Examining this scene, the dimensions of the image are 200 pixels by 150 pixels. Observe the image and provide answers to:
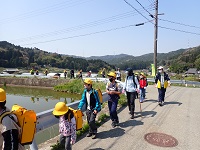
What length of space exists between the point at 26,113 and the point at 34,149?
1.65 metres

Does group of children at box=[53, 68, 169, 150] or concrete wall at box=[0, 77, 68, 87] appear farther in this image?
concrete wall at box=[0, 77, 68, 87]

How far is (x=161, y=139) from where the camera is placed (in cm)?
598

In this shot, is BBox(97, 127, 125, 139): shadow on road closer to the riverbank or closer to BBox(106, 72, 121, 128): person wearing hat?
BBox(106, 72, 121, 128): person wearing hat

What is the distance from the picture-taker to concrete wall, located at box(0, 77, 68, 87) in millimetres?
30625

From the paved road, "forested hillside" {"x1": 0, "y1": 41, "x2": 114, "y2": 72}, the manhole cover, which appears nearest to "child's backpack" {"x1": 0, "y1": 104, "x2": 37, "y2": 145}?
the paved road

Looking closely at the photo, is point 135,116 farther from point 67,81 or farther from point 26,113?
point 67,81

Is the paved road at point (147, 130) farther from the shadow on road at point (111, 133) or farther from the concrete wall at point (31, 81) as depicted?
the concrete wall at point (31, 81)

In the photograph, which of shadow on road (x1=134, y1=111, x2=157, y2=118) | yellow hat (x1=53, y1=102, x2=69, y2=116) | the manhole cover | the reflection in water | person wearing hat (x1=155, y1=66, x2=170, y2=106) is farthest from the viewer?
the reflection in water

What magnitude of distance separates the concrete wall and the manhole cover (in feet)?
78.7

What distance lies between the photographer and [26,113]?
10.2 feet

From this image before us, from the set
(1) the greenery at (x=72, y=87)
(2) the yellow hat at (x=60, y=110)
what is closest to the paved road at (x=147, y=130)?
(2) the yellow hat at (x=60, y=110)

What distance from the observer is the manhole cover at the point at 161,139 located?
566 centimetres

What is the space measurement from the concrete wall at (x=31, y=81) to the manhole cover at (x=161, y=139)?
2400cm

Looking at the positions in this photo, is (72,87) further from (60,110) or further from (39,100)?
(60,110)
